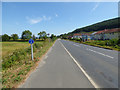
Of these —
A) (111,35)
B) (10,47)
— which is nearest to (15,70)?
(10,47)

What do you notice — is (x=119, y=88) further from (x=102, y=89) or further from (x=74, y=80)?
(x=74, y=80)

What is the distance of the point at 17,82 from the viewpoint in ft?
9.58

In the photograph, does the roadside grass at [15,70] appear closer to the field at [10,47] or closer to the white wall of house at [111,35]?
the field at [10,47]

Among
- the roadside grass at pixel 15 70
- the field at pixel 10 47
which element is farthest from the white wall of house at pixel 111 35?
the field at pixel 10 47

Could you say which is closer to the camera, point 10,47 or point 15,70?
point 15,70

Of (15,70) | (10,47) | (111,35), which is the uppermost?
(111,35)

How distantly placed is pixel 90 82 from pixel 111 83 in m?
0.94

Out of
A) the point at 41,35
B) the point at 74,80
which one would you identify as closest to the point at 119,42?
the point at 74,80

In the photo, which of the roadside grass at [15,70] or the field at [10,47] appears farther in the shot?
the field at [10,47]

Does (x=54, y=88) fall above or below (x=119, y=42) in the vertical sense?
below

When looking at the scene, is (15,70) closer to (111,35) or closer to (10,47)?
(10,47)

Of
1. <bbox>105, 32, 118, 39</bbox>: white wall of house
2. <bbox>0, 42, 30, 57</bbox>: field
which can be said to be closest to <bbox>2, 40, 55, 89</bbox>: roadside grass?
<bbox>0, 42, 30, 57</bbox>: field

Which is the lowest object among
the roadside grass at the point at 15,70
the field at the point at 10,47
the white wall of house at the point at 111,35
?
the roadside grass at the point at 15,70

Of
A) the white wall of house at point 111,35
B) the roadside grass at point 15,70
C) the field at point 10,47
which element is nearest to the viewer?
the roadside grass at point 15,70
